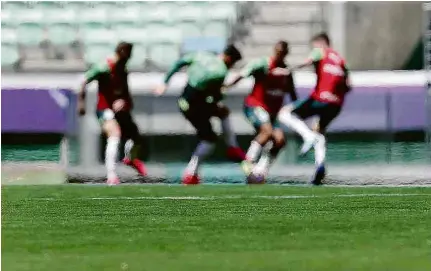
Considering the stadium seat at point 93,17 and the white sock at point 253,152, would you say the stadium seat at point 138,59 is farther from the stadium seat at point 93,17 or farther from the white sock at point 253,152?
the white sock at point 253,152

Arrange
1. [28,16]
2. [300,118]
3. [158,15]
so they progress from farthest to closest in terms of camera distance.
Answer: [28,16] → [158,15] → [300,118]

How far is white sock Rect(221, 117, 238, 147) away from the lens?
1189cm

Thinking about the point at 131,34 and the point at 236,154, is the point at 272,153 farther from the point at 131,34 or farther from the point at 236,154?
the point at 131,34

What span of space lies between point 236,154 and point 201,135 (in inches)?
19.3

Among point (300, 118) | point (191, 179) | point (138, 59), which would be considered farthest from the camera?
point (138, 59)

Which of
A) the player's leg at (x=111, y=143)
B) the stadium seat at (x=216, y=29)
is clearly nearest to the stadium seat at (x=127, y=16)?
the stadium seat at (x=216, y=29)

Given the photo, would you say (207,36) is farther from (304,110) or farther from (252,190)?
(252,190)

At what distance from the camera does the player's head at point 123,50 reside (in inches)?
460

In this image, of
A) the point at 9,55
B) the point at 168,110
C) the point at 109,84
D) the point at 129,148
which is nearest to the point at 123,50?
A: the point at 109,84

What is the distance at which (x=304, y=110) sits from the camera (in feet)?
39.3

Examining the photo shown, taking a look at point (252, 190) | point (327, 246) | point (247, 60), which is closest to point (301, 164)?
point (247, 60)

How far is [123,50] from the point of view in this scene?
1170 centimetres

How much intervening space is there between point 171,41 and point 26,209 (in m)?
7.09

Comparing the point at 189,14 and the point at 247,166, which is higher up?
the point at 189,14
